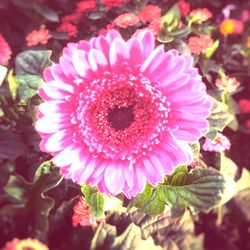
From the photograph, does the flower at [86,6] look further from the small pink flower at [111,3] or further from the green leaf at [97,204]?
the green leaf at [97,204]

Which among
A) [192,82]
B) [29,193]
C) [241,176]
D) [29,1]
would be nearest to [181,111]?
[192,82]

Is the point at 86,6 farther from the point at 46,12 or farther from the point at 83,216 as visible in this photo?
the point at 83,216

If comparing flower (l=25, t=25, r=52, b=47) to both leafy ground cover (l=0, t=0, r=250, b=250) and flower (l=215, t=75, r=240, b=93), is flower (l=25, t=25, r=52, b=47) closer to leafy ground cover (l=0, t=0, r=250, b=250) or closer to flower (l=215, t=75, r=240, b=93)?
leafy ground cover (l=0, t=0, r=250, b=250)

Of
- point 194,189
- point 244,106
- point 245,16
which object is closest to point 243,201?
point 244,106

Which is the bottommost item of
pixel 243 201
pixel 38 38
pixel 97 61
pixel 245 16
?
pixel 243 201

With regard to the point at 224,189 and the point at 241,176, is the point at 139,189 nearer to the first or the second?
the point at 224,189

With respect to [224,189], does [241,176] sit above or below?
below

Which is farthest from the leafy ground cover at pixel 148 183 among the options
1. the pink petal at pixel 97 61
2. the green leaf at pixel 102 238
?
the pink petal at pixel 97 61

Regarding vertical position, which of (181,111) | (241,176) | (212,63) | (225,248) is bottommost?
(225,248)
